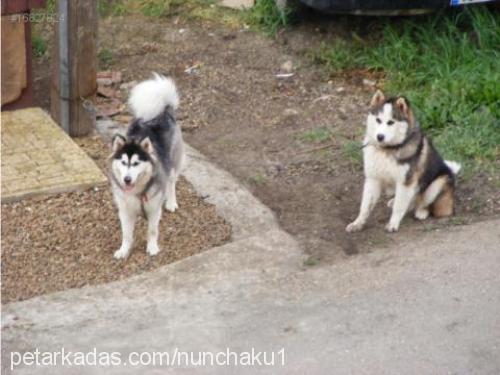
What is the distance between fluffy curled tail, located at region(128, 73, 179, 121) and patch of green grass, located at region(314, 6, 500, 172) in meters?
2.17

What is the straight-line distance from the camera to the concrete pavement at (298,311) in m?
5.35

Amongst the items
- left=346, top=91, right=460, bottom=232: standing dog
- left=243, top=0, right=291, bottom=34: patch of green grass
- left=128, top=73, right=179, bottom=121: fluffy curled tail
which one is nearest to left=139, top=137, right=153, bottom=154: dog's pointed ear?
left=128, top=73, right=179, bottom=121: fluffy curled tail

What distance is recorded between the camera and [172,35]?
410 inches

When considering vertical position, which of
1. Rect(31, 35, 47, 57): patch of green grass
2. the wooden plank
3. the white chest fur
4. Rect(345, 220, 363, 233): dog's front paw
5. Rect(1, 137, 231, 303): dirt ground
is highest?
the wooden plank

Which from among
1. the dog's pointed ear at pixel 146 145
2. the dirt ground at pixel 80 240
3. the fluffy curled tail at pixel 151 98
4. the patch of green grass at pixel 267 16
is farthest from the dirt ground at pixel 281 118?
the dog's pointed ear at pixel 146 145

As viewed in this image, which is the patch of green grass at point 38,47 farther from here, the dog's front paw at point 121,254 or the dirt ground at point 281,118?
the dog's front paw at point 121,254

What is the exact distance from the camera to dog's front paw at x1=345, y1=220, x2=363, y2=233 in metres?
7.05

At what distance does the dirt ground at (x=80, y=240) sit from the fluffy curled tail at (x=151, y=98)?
658mm

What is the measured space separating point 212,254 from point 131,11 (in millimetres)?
4906

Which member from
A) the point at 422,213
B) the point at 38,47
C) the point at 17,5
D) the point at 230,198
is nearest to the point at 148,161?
the point at 230,198

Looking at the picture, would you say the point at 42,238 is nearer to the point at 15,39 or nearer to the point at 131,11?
the point at 15,39

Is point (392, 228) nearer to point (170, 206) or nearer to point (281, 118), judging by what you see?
point (170, 206)

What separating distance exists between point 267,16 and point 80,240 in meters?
4.14

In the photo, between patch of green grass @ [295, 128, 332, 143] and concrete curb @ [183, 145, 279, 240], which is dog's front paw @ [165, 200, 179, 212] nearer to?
concrete curb @ [183, 145, 279, 240]
